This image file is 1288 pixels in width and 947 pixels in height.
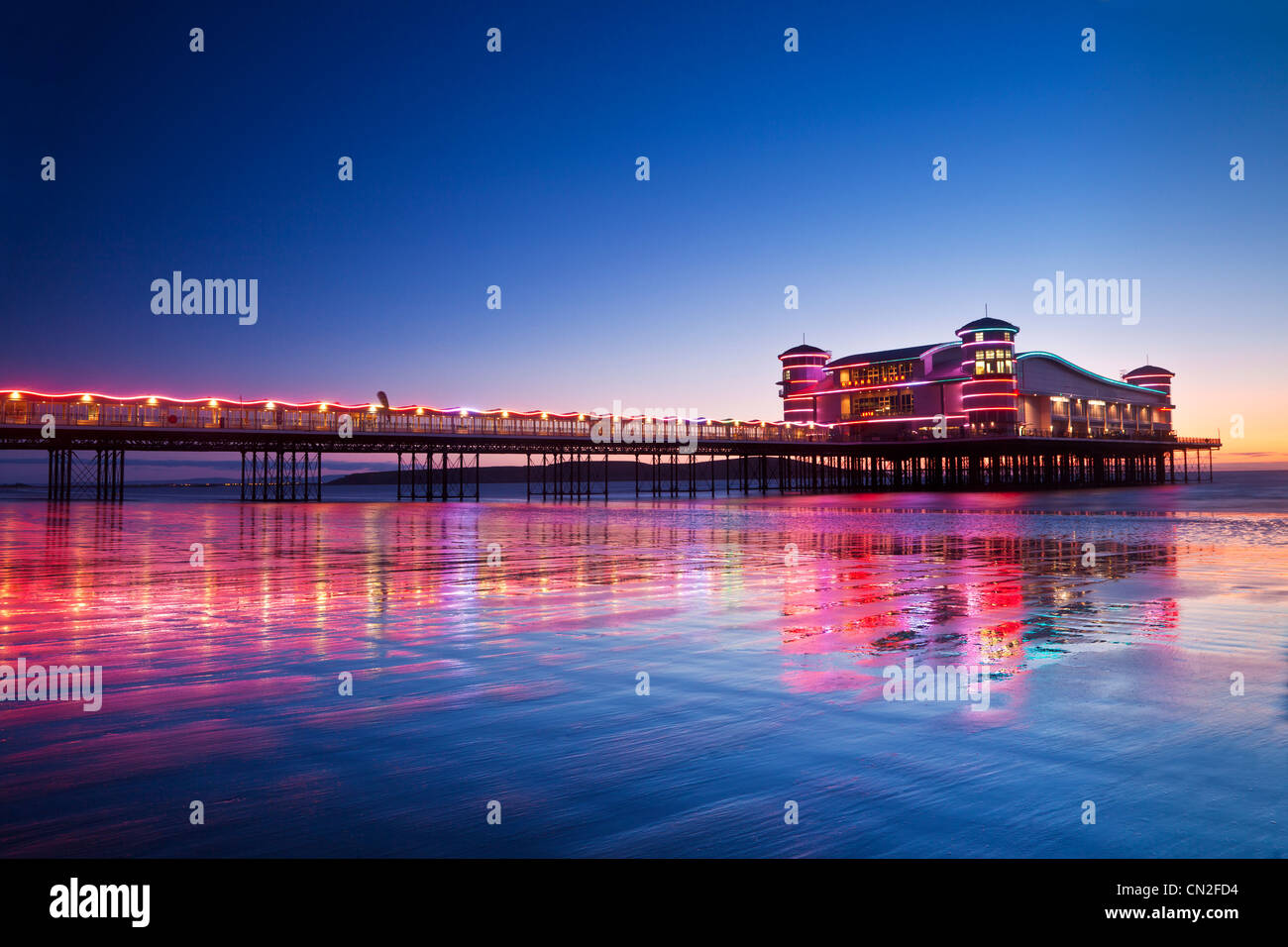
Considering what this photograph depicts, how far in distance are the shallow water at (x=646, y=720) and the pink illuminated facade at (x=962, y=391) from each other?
7535 centimetres

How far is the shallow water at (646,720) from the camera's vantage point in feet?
12.1

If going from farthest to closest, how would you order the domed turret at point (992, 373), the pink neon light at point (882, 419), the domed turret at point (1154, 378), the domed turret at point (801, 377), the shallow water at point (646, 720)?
the domed turret at point (1154, 378) < the domed turret at point (801, 377) < the pink neon light at point (882, 419) < the domed turret at point (992, 373) < the shallow water at point (646, 720)

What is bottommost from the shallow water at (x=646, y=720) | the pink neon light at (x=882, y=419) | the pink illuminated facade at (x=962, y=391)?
the shallow water at (x=646, y=720)

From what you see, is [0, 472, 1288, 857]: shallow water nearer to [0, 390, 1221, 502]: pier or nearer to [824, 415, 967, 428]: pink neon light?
[0, 390, 1221, 502]: pier

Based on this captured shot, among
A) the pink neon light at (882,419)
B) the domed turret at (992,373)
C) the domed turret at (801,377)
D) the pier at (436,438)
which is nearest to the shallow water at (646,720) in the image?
the pier at (436,438)

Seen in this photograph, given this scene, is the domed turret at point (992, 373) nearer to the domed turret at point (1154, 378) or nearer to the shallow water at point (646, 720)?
the domed turret at point (1154, 378)

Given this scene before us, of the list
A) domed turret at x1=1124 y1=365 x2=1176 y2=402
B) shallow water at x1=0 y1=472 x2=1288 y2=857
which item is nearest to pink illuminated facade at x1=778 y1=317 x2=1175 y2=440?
domed turret at x1=1124 y1=365 x2=1176 y2=402

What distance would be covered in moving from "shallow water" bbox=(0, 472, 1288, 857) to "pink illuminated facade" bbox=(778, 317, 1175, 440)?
7535 cm

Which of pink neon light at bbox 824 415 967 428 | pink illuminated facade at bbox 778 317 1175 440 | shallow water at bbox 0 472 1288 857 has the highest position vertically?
pink illuminated facade at bbox 778 317 1175 440

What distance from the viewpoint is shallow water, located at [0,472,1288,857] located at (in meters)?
3.68

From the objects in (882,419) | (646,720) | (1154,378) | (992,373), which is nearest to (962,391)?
(992,373)

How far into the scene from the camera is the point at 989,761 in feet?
14.9

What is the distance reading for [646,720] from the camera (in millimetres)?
5441

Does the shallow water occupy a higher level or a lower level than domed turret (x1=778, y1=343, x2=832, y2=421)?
lower
